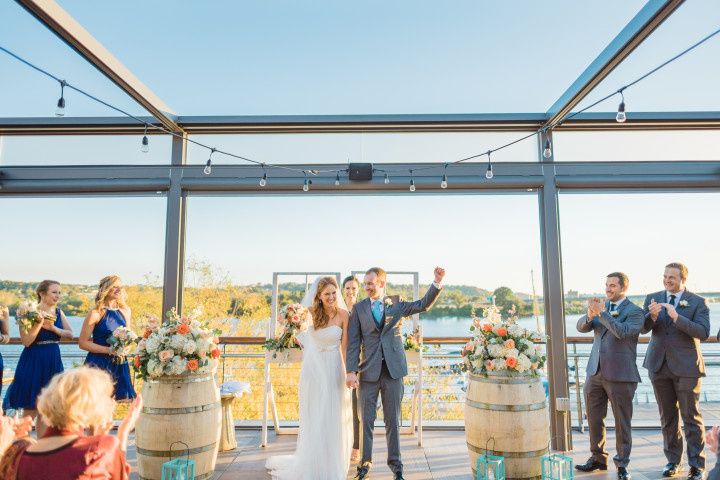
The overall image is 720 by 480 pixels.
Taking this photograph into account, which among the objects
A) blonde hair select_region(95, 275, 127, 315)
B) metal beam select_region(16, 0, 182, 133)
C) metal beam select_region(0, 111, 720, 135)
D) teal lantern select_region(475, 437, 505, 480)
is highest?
metal beam select_region(0, 111, 720, 135)

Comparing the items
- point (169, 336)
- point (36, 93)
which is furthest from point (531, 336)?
point (36, 93)

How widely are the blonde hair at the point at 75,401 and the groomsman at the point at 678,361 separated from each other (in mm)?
3852

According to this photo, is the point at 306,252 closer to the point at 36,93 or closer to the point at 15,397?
the point at 36,93

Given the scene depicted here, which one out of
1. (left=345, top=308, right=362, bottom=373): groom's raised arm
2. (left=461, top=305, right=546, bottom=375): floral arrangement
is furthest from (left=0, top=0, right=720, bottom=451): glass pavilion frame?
(left=345, top=308, right=362, bottom=373): groom's raised arm

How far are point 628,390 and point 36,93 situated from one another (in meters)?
6.54

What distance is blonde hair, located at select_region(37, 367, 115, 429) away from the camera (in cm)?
158

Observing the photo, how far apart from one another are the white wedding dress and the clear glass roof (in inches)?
112

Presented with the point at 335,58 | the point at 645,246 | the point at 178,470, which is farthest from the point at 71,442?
the point at 645,246

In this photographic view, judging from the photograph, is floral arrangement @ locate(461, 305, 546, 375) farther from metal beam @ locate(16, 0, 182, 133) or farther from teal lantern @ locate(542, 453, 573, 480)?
metal beam @ locate(16, 0, 182, 133)

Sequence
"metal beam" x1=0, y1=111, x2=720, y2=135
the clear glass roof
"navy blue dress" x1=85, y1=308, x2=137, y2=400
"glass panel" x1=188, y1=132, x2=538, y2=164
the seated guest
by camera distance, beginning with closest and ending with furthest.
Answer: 1. the seated guest
2. "navy blue dress" x1=85, y1=308, x2=137, y2=400
3. the clear glass roof
4. "metal beam" x1=0, y1=111, x2=720, y2=135
5. "glass panel" x1=188, y1=132, x2=538, y2=164

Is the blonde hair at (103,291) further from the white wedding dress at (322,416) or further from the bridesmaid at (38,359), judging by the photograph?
the white wedding dress at (322,416)

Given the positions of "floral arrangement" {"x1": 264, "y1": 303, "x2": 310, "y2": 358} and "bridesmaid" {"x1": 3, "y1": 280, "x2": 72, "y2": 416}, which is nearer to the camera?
"bridesmaid" {"x1": 3, "y1": 280, "x2": 72, "y2": 416}

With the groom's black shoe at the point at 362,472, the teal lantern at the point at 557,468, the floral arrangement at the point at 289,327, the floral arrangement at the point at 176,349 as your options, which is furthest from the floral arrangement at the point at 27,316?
the teal lantern at the point at 557,468

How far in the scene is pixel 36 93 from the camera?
16.9ft
